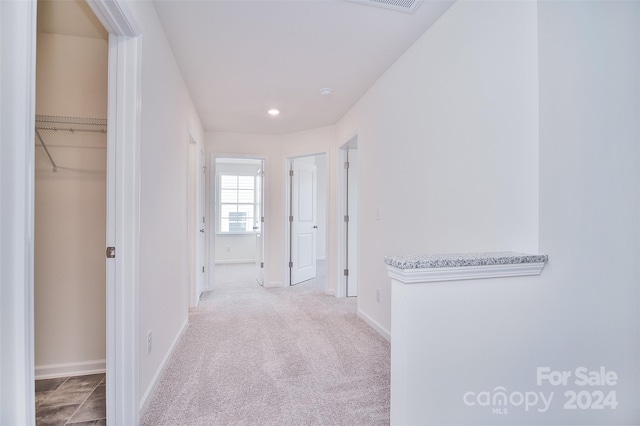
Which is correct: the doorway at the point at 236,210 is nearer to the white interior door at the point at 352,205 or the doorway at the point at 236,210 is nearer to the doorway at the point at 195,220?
the doorway at the point at 195,220

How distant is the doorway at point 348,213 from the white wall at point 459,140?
3.51ft

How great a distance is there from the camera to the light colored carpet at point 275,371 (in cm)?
160

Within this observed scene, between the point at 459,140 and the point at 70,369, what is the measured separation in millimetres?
2875

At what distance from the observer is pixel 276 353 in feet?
7.56

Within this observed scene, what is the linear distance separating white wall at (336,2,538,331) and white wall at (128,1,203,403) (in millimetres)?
1720

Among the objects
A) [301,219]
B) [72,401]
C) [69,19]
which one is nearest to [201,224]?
[301,219]

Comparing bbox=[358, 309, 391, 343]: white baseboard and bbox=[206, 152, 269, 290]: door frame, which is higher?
bbox=[206, 152, 269, 290]: door frame

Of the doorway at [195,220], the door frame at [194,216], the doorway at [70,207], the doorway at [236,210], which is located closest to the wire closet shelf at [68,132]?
the doorway at [70,207]

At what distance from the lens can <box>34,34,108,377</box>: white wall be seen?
77.5 inches

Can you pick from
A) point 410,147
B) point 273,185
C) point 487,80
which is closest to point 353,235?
point 273,185

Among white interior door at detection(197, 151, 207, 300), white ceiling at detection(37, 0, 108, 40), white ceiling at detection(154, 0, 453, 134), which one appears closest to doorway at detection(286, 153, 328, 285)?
white interior door at detection(197, 151, 207, 300)

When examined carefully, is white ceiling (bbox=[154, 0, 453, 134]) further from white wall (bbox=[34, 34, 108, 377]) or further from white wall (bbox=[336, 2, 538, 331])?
white wall (bbox=[34, 34, 108, 377])

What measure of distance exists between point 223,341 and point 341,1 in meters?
2.59

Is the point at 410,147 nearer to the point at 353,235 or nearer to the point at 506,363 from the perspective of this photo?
the point at 506,363
